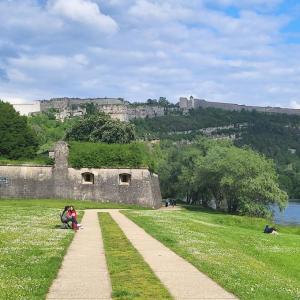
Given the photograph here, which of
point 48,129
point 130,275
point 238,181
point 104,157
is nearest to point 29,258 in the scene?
point 130,275

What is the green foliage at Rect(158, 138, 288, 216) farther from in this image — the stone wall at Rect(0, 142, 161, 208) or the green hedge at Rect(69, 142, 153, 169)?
the stone wall at Rect(0, 142, 161, 208)

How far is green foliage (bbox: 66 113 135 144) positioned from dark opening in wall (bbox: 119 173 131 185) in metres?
26.8

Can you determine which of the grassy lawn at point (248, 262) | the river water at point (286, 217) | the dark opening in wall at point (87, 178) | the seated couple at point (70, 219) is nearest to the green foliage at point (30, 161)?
the dark opening in wall at point (87, 178)

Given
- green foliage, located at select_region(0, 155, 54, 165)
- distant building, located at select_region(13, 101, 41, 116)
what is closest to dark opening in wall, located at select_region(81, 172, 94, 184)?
green foliage, located at select_region(0, 155, 54, 165)

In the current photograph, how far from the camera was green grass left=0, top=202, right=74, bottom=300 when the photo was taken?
34.8 ft

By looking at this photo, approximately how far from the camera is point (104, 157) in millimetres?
59156

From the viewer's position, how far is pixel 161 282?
38.5 ft

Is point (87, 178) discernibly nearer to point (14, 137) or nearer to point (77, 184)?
point (77, 184)

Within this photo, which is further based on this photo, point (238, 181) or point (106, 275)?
point (238, 181)

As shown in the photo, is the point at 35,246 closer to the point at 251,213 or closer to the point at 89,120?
the point at 251,213

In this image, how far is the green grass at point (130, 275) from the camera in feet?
34.2

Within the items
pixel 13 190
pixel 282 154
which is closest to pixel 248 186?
pixel 13 190

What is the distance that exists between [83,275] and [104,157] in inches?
1844

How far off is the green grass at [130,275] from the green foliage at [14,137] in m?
45.8
